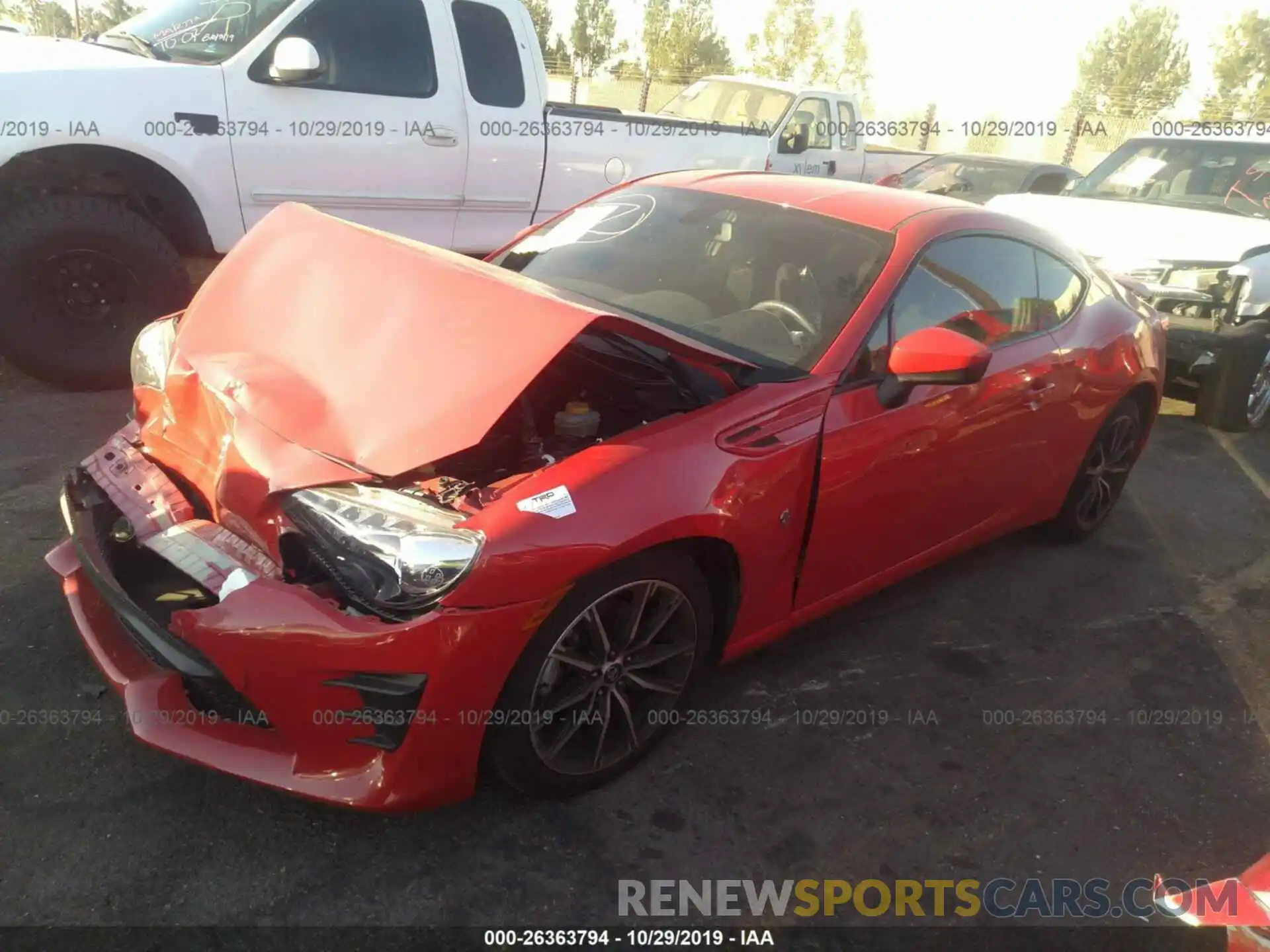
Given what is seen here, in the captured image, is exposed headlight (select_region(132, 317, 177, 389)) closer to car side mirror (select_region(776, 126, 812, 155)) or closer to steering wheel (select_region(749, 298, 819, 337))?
steering wheel (select_region(749, 298, 819, 337))

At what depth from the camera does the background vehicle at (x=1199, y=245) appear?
6164 millimetres

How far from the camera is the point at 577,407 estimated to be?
2.67 metres

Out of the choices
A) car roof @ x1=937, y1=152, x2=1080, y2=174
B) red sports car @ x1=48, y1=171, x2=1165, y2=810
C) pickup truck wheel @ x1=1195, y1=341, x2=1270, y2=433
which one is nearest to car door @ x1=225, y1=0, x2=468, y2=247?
red sports car @ x1=48, y1=171, x2=1165, y2=810

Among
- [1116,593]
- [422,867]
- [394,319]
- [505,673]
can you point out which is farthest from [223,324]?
[1116,593]

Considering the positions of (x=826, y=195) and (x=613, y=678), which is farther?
(x=826, y=195)

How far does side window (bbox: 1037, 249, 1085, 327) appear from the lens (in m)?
3.85

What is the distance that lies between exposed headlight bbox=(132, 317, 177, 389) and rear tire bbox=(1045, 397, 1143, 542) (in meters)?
3.69

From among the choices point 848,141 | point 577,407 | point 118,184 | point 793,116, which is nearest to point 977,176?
point 848,141

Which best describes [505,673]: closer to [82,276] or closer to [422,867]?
[422,867]

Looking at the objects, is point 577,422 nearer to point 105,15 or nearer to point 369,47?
point 369,47

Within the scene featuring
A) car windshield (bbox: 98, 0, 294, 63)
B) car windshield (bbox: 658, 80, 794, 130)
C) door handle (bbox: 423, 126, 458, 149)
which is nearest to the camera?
car windshield (bbox: 98, 0, 294, 63)

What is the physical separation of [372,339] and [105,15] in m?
35.0

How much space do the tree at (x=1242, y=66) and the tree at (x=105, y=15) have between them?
3212cm

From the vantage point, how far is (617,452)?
94.4 inches
